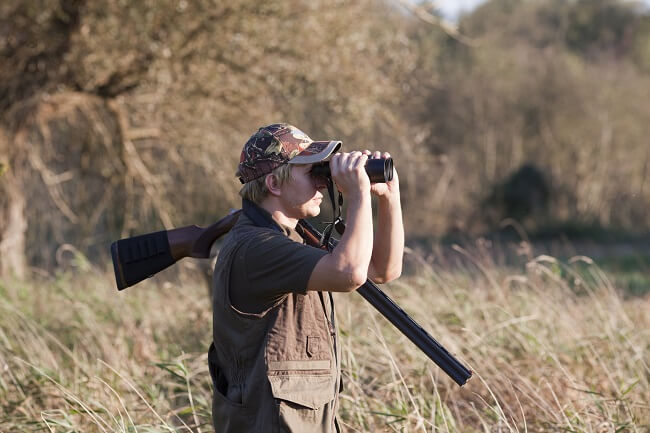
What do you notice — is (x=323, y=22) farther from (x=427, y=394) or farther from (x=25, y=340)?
(x=427, y=394)

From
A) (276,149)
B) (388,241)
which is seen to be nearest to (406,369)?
(388,241)

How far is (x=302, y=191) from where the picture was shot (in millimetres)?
2496

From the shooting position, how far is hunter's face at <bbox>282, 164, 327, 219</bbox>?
2480 mm

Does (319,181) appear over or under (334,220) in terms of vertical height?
over

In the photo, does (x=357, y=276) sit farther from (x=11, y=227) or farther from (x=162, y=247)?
(x=11, y=227)

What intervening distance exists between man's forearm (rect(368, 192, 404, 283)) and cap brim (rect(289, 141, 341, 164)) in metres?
0.28

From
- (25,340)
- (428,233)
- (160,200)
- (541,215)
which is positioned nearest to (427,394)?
(25,340)

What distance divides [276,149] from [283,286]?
43 cm

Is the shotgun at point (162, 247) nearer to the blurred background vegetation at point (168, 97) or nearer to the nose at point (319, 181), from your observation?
the nose at point (319, 181)

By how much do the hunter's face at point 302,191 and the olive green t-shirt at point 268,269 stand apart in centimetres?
12

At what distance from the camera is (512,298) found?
590 centimetres

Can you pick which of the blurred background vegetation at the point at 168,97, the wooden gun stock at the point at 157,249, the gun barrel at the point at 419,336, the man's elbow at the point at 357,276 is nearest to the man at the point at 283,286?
the man's elbow at the point at 357,276

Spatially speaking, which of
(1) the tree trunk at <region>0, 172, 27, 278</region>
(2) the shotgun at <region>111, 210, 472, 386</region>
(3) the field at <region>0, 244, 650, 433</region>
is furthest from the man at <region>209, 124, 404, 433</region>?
(1) the tree trunk at <region>0, 172, 27, 278</region>

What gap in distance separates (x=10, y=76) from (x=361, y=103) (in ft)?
11.6
